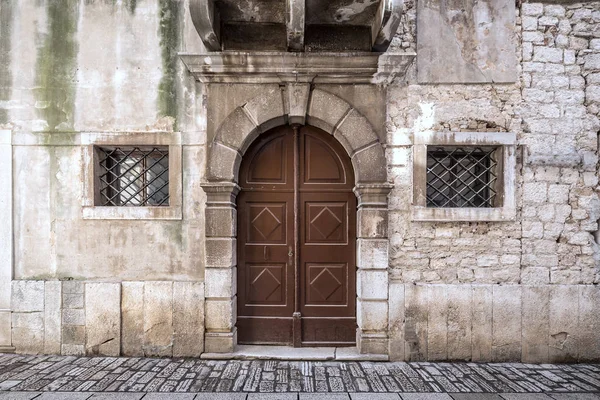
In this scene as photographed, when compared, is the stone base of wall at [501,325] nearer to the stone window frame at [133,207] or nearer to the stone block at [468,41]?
the stone block at [468,41]

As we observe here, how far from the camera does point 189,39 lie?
441 cm

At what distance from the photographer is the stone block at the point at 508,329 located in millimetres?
4289

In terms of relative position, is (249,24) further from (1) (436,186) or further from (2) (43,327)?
(2) (43,327)

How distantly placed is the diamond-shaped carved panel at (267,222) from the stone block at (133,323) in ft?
4.73

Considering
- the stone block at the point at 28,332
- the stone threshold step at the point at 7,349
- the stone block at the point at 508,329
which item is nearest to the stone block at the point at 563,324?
the stone block at the point at 508,329

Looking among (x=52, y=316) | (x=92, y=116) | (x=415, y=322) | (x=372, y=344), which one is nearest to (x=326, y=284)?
(x=372, y=344)

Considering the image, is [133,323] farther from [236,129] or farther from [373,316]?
[373,316]

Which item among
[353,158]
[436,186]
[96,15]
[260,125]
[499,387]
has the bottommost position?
[499,387]

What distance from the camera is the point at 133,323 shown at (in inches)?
172

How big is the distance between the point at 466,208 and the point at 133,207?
3.90 m

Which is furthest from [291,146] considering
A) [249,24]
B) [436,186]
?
[436,186]

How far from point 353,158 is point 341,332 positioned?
2.11 meters

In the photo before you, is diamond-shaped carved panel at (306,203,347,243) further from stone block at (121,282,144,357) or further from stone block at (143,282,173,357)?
stone block at (121,282,144,357)

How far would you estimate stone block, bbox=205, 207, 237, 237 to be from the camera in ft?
14.2
